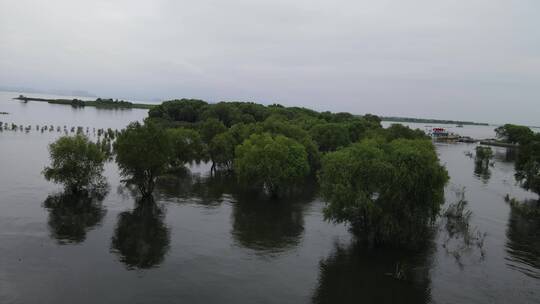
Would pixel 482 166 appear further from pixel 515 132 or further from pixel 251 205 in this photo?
pixel 515 132

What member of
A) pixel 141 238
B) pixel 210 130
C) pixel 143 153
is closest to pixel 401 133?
pixel 210 130

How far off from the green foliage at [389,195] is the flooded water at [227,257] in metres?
2.28

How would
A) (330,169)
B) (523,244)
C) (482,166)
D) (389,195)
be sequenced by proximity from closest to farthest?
(389,195) → (330,169) → (523,244) → (482,166)

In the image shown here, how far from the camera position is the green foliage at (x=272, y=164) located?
54781 millimetres

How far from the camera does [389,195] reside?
120ft

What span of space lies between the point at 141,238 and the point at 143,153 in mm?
14698

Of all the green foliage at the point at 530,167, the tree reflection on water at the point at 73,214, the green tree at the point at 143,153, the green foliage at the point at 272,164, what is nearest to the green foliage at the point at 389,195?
the green foliage at the point at 272,164

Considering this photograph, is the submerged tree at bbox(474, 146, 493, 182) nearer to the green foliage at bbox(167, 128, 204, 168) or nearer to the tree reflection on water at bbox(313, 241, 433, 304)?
the green foliage at bbox(167, 128, 204, 168)

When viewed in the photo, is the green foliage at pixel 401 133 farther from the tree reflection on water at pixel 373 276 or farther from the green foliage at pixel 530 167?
the tree reflection on water at pixel 373 276

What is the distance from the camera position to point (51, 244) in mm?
34719

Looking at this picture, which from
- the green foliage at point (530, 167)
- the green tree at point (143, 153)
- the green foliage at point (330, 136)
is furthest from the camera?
the green foliage at point (330, 136)

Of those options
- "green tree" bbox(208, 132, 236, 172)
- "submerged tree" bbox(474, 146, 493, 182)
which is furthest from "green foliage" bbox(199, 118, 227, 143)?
"submerged tree" bbox(474, 146, 493, 182)

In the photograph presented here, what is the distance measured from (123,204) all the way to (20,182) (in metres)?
18.0

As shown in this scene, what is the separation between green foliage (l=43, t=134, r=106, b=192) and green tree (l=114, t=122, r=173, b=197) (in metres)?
3.63
